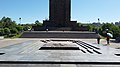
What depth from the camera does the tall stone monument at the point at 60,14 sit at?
131 feet

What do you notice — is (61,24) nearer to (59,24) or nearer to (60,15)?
(59,24)

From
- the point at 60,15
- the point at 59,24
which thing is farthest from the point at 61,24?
the point at 60,15

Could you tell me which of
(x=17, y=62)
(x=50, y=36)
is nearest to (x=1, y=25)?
(x=50, y=36)

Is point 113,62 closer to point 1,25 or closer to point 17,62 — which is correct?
point 17,62

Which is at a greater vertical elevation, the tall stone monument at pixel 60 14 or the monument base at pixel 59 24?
the tall stone monument at pixel 60 14

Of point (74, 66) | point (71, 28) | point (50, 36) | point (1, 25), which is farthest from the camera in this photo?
point (1, 25)

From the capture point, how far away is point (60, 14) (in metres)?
40.3

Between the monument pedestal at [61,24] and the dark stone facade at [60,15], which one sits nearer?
the monument pedestal at [61,24]

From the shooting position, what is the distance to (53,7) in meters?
40.4

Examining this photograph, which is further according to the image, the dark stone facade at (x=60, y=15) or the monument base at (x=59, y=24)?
the dark stone facade at (x=60, y=15)

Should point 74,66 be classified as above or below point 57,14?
below

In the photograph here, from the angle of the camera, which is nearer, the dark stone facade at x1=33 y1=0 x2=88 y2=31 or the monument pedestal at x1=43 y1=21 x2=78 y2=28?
the monument pedestal at x1=43 y1=21 x2=78 y2=28

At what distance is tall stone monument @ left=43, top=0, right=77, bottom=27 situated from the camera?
1575 inches

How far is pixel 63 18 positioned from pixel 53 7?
283 cm
